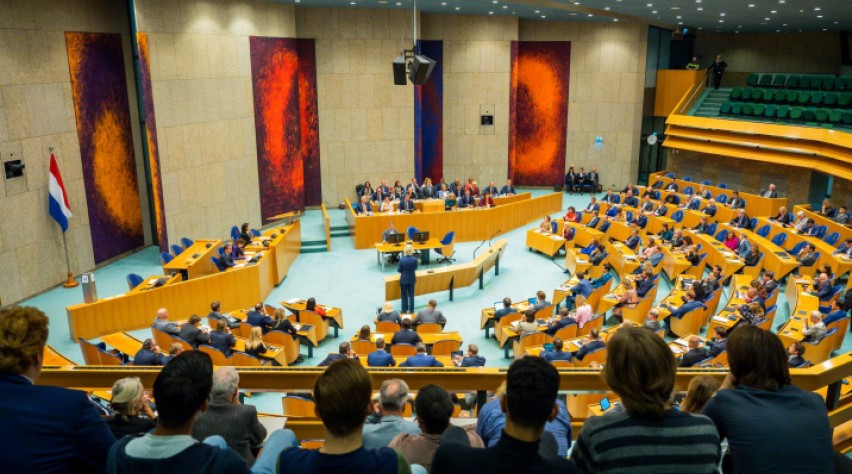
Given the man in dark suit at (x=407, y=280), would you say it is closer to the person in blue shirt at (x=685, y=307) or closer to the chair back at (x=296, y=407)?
Answer: the person in blue shirt at (x=685, y=307)

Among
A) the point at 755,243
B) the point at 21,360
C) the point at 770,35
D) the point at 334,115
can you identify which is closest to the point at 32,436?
the point at 21,360

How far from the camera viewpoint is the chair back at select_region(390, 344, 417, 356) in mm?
9312

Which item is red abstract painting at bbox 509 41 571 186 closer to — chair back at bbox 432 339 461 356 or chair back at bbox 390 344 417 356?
chair back at bbox 432 339 461 356

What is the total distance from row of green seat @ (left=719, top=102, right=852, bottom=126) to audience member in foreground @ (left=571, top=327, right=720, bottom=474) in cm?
2008

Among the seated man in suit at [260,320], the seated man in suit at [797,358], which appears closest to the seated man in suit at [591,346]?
the seated man in suit at [797,358]

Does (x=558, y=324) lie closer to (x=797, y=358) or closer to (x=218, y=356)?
(x=797, y=358)

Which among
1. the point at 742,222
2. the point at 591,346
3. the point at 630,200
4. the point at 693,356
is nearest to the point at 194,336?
the point at 591,346

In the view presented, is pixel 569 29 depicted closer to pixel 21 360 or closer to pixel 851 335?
pixel 851 335

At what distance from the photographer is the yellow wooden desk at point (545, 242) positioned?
53.2 feet

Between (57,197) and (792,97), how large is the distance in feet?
70.1

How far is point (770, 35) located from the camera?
89.1 feet

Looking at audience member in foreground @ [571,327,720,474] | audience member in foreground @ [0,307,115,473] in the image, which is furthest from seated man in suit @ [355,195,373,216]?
audience member in foreground @ [571,327,720,474]

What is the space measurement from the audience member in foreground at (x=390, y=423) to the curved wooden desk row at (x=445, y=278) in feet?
32.6

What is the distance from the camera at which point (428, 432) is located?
272 cm
